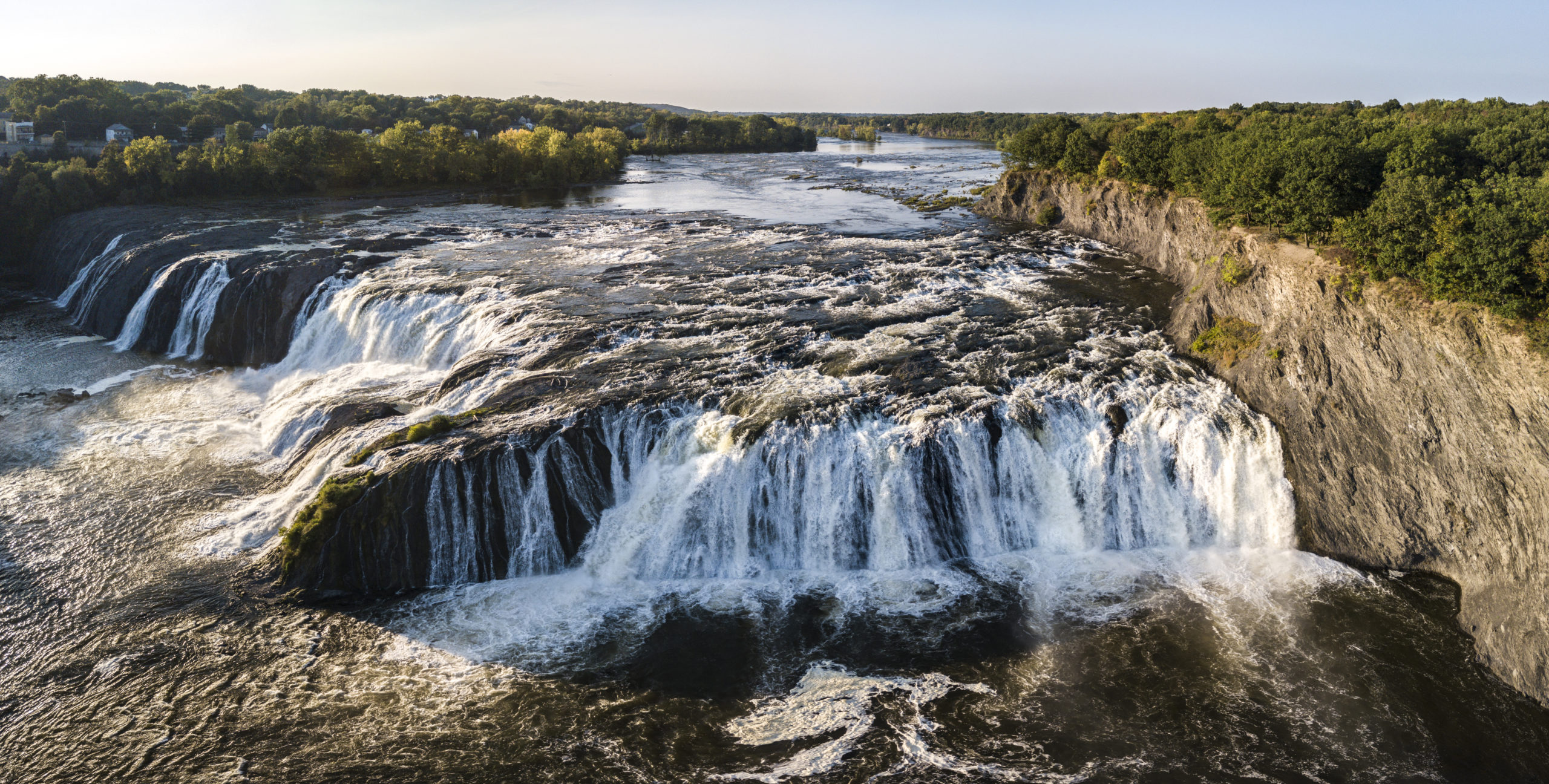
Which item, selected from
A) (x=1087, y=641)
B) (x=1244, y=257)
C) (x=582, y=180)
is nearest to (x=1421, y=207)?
(x=1244, y=257)

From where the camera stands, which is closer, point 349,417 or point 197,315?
point 349,417

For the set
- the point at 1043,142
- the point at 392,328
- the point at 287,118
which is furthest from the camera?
the point at 287,118

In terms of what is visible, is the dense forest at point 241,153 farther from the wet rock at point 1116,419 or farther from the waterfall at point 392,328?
the wet rock at point 1116,419

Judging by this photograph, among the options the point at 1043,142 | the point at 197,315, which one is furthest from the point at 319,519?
the point at 1043,142

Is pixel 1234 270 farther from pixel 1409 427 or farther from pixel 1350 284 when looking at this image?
pixel 1409 427

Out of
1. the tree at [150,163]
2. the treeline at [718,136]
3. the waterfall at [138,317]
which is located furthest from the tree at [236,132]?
the treeline at [718,136]

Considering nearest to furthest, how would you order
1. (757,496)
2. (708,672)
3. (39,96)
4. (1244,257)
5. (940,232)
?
(708,672)
(757,496)
(1244,257)
(940,232)
(39,96)

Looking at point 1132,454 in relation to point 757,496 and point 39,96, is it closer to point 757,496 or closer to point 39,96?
point 757,496
